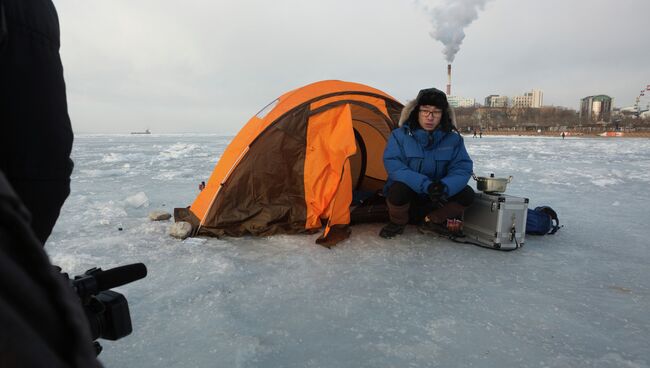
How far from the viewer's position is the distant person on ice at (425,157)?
3619 millimetres

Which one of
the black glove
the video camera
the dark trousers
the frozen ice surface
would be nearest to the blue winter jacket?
the dark trousers

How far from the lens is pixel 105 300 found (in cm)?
88

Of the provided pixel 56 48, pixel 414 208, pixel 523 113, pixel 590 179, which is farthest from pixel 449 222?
pixel 523 113

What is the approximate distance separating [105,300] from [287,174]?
304cm

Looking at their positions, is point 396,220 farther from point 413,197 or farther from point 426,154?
point 426,154

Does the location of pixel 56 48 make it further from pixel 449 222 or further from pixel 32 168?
pixel 449 222

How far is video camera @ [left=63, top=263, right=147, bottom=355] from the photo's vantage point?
0.83 meters

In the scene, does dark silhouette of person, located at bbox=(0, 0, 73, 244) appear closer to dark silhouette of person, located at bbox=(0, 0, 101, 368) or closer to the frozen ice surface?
dark silhouette of person, located at bbox=(0, 0, 101, 368)

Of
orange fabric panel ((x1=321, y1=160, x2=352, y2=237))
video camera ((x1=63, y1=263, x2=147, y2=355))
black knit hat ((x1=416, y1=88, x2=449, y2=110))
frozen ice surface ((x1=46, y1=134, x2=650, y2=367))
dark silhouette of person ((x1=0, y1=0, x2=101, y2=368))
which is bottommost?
frozen ice surface ((x1=46, y1=134, x2=650, y2=367))

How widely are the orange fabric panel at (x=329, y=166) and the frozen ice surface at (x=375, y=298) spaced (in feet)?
1.12

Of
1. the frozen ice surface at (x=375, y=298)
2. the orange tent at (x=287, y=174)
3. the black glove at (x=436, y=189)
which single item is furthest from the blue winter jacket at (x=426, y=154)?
the frozen ice surface at (x=375, y=298)

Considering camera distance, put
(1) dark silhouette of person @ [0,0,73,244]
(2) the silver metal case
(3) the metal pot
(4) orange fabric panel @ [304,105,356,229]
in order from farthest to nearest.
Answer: (4) orange fabric panel @ [304,105,356,229] < (3) the metal pot < (2) the silver metal case < (1) dark silhouette of person @ [0,0,73,244]

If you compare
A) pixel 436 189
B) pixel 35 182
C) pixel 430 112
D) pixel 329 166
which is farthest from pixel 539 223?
pixel 35 182

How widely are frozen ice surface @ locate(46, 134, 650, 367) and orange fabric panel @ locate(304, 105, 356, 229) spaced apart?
342 millimetres
